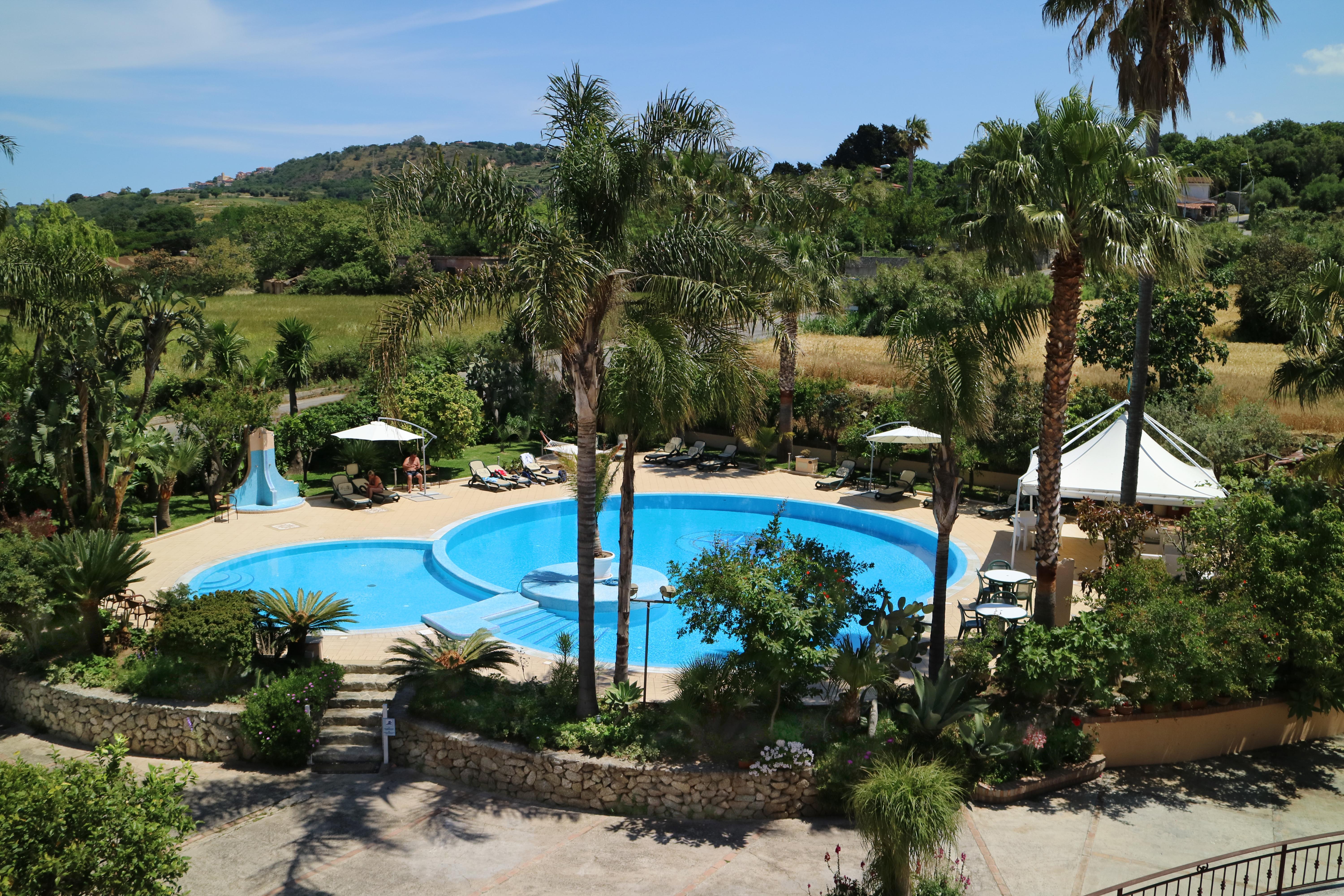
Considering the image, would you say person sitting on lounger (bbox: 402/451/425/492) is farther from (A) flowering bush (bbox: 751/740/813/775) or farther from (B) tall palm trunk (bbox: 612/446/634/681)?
(A) flowering bush (bbox: 751/740/813/775)

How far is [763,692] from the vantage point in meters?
11.9

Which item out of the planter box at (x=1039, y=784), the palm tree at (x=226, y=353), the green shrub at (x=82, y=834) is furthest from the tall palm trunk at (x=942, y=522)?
the palm tree at (x=226, y=353)

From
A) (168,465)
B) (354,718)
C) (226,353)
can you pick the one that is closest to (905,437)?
(354,718)

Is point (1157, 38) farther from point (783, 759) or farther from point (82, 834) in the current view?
point (82, 834)

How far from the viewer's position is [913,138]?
9469 centimetres

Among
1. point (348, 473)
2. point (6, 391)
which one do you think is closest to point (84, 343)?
point (6, 391)

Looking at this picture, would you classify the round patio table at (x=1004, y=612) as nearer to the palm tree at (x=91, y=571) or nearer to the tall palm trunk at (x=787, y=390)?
the tall palm trunk at (x=787, y=390)

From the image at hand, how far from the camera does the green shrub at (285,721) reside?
39.6 feet

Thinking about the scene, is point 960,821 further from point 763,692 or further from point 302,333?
point 302,333

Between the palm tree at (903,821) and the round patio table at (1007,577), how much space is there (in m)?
6.43

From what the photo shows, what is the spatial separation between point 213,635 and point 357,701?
1.96 meters

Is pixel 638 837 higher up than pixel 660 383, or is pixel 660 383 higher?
pixel 660 383

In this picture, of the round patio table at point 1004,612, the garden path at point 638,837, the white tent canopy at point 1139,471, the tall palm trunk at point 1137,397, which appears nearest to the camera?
the garden path at point 638,837

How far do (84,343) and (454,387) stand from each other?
9.72m
